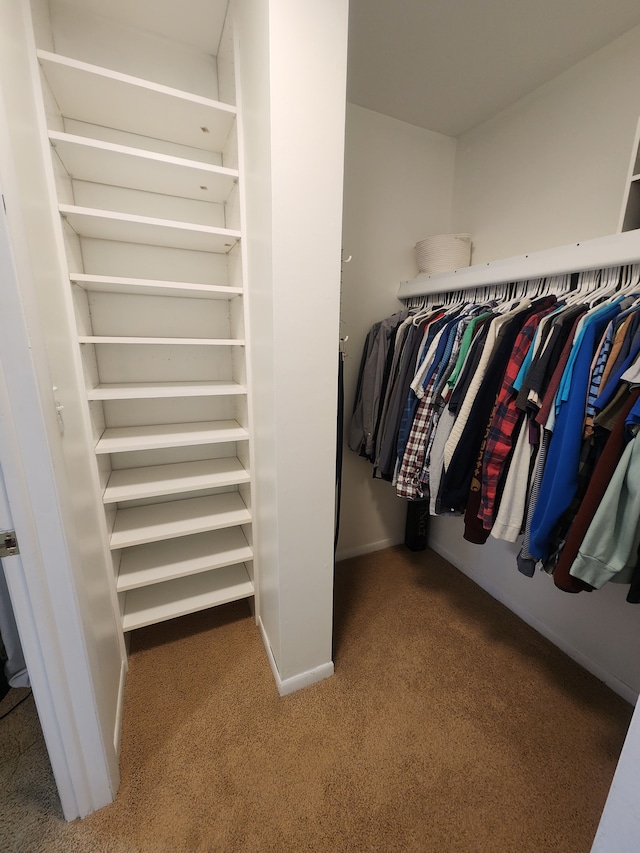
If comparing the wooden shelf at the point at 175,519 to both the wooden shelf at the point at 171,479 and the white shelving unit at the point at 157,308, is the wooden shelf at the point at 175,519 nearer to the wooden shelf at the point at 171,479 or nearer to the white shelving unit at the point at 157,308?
the white shelving unit at the point at 157,308

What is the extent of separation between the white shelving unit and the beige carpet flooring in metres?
0.37

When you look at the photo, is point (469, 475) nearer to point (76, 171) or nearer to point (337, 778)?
point (337, 778)

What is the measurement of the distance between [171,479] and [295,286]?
0.98 meters

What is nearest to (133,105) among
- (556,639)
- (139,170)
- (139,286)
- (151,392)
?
(139,170)

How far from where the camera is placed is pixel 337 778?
1.15 m

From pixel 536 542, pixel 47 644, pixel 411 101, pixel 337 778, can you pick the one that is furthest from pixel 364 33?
pixel 337 778

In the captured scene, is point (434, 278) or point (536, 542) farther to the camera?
point (434, 278)

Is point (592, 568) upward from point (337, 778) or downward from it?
upward

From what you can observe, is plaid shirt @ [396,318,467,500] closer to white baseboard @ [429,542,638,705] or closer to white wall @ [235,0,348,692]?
white wall @ [235,0,348,692]

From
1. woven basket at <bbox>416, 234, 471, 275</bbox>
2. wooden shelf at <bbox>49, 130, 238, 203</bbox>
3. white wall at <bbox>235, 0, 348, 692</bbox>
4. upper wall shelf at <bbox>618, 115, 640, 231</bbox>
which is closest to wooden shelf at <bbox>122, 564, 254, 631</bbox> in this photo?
white wall at <bbox>235, 0, 348, 692</bbox>

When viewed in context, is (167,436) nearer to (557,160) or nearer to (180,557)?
(180,557)

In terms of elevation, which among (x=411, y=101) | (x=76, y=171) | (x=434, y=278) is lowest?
(x=434, y=278)

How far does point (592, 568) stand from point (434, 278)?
147 centimetres

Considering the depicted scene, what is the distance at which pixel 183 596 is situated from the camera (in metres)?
1.63
